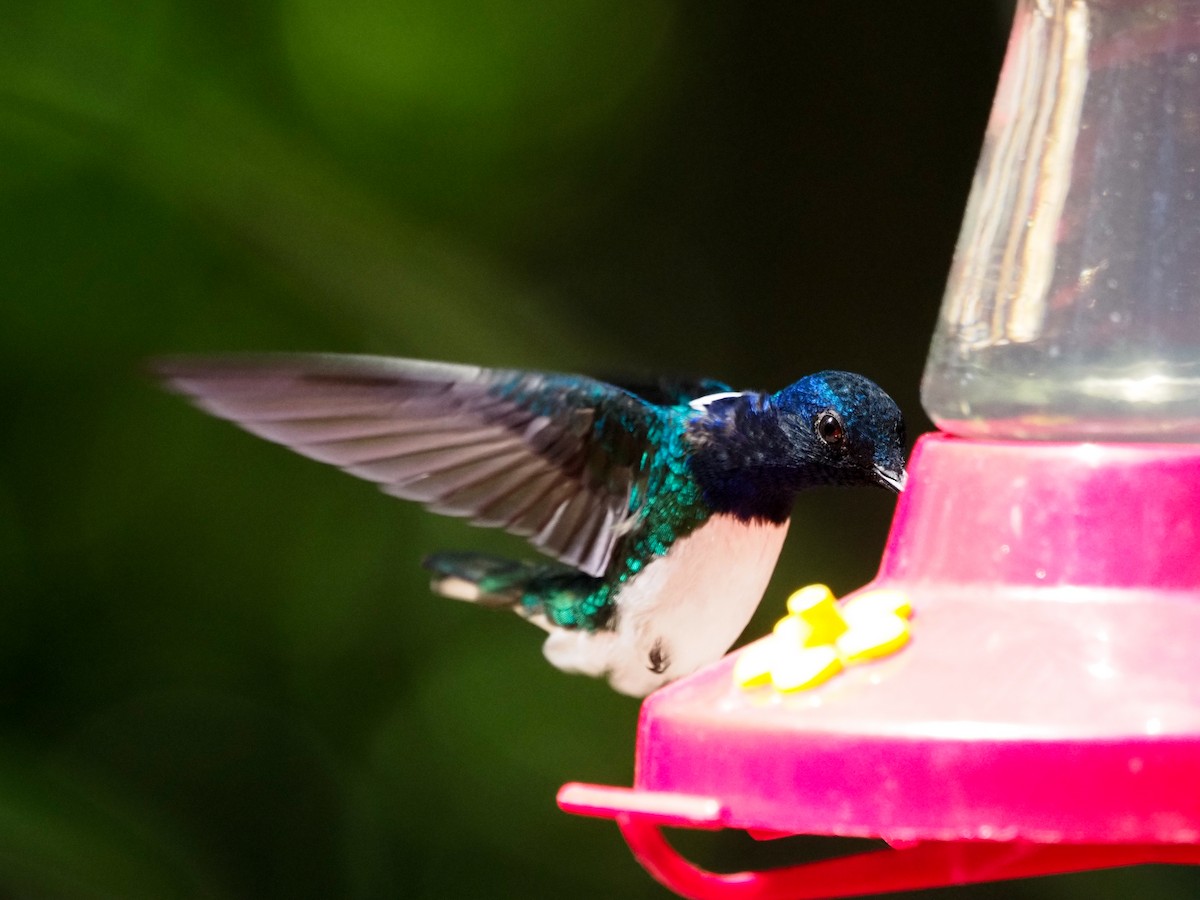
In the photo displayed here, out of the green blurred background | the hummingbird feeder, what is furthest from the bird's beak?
the green blurred background

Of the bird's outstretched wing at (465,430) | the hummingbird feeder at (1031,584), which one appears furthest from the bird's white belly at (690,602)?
the hummingbird feeder at (1031,584)

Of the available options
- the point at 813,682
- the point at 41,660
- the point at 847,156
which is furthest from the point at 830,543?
the point at 813,682

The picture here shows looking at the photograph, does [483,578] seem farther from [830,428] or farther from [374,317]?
[374,317]

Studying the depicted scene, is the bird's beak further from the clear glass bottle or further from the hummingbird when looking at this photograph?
the clear glass bottle

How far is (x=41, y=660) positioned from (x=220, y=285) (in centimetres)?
108

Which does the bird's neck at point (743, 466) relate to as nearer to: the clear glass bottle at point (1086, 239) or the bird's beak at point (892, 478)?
the bird's beak at point (892, 478)

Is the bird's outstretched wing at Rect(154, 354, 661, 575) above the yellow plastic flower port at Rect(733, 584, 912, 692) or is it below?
above

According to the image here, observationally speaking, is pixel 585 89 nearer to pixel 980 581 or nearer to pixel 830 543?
pixel 830 543

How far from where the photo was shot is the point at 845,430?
220cm

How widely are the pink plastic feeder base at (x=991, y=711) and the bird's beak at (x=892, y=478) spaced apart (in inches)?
17.1

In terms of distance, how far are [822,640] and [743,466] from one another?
96 centimetres

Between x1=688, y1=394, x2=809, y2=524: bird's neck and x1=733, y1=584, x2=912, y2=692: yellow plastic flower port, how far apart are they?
0.85 metres

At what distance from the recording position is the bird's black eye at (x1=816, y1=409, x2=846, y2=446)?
2211mm

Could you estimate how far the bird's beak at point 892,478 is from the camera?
2.12m
